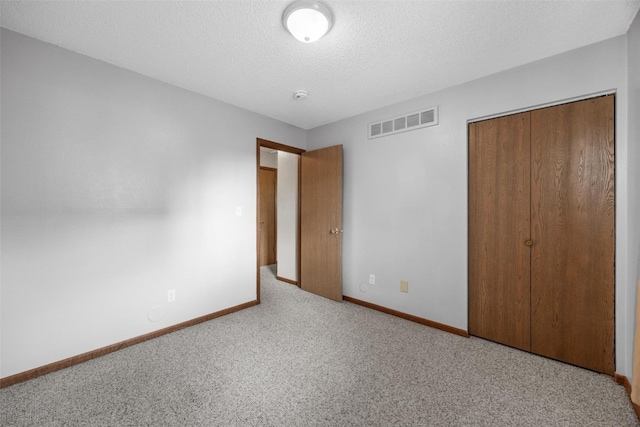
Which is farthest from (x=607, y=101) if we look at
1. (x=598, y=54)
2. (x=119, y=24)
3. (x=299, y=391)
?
(x=119, y=24)

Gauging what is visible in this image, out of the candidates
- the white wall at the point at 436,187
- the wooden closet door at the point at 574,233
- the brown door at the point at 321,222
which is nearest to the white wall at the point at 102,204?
→ the brown door at the point at 321,222

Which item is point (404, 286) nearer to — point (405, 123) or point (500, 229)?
point (500, 229)

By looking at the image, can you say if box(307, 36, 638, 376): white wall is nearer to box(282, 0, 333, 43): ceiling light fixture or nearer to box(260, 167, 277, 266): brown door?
box(282, 0, 333, 43): ceiling light fixture

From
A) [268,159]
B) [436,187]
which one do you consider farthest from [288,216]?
[436,187]

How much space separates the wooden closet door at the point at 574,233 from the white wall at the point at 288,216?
115 inches

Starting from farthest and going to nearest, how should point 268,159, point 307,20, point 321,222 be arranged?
1. point 268,159
2. point 321,222
3. point 307,20

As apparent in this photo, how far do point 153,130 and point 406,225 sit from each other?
268cm

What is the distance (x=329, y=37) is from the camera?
185 cm

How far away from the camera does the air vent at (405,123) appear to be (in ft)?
8.81

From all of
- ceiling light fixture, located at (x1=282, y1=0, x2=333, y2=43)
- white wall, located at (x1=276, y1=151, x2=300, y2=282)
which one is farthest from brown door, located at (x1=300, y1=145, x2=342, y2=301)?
ceiling light fixture, located at (x1=282, y1=0, x2=333, y2=43)

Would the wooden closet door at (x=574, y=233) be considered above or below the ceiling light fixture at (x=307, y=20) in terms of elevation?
below

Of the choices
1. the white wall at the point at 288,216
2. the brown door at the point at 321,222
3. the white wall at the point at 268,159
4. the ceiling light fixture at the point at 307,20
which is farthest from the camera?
the white wall at the point at 268,159

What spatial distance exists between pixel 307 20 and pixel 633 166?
2294 millimetres

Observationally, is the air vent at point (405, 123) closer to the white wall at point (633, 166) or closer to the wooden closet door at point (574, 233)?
the wooden closet door at point (574, 233)
